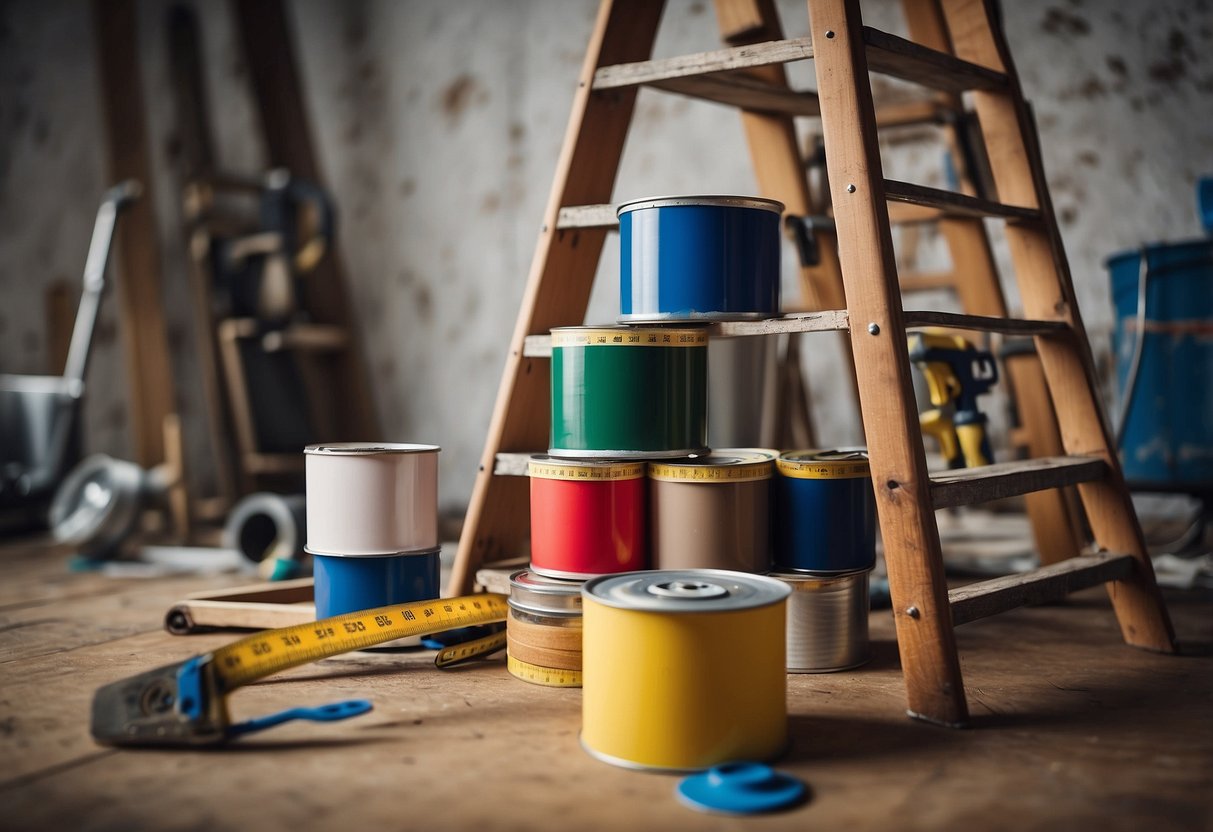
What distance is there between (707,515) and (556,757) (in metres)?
0.52

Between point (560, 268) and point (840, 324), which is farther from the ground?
point (560, 268)

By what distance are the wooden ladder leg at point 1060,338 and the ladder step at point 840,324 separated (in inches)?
3.2

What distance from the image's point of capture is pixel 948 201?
5.64 ft

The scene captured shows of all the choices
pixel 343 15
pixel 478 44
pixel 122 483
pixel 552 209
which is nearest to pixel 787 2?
pixel 478 44

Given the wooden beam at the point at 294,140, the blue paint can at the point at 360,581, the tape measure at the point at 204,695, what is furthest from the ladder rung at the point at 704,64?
the wooden beam at the point at 294,140

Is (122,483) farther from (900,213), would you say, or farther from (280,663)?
(900,213)

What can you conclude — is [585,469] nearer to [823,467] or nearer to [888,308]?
[823,467]

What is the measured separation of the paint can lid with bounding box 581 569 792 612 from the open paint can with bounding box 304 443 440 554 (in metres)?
0.56

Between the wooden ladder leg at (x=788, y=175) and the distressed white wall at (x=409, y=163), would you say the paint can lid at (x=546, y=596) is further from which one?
the distressed white wall at (x=409, y=163)

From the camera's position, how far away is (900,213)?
8.90 feet

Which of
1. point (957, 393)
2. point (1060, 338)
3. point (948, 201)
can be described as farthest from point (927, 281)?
point (948, 201)

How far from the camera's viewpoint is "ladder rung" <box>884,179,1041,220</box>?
1634 millimetres

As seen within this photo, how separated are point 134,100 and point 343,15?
109 cm

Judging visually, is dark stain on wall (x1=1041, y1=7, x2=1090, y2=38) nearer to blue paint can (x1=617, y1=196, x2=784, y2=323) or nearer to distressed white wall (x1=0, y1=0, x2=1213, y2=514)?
distressed white wall (x1=0, y1=0, x2=1213, y2=514)
